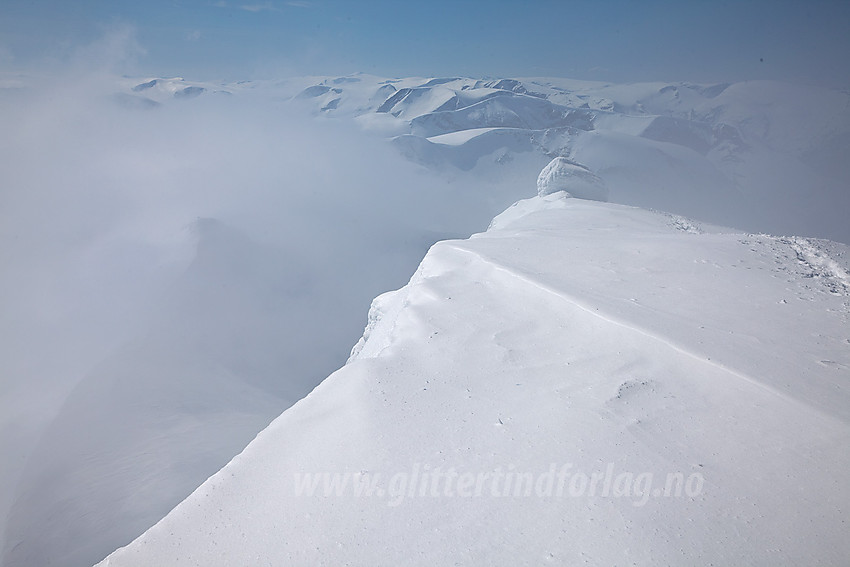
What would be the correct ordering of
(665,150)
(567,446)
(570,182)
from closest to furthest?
(567,446) → (570,182) → (665,150)

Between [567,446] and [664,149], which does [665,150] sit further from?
[567,446]

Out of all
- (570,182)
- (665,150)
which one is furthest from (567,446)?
(665,150)

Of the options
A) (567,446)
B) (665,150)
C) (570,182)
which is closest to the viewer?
(567,446)

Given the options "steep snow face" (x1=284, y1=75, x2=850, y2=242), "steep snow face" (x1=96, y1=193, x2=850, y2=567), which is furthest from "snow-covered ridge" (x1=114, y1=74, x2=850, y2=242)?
"steep snow face" (x1=96, y1=193, x2=850, y2=567)

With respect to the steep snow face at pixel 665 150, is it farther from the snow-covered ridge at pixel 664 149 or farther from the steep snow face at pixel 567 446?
the steep snow face at pixel 567 446

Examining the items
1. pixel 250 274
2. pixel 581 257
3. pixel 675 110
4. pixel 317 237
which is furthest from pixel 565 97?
pixel 581 257

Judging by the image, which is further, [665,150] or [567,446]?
[665,150]

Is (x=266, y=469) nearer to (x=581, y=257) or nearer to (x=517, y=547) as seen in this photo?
(x=517, y=547)

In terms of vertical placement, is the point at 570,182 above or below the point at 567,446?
below
